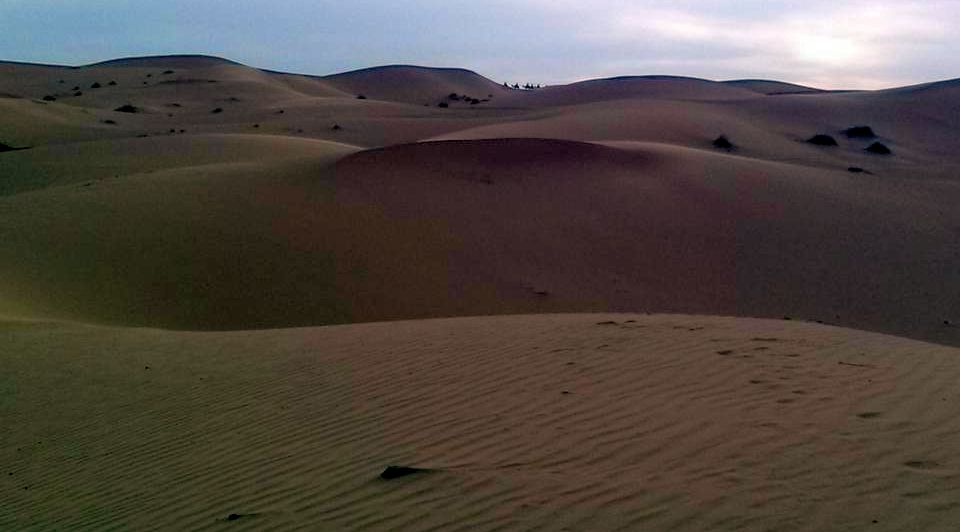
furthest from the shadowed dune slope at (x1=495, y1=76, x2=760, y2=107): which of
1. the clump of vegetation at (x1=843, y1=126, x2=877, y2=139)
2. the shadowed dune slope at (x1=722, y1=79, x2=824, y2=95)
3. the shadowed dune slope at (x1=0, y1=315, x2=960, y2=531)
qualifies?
the shadowed dune slope at (x1=0, y1=315, x2=960, y2=531)

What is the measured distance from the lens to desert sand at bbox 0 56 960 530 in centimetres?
488

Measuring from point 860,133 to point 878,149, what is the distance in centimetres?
382

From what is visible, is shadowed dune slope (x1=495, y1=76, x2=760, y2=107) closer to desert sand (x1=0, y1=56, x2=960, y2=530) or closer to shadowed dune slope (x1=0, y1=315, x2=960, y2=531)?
desert sand (x1=0, y1=56, x2=960, y2=530)

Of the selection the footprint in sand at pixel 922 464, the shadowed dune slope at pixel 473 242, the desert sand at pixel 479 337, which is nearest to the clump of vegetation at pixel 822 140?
the desert sand at pixel 479 337

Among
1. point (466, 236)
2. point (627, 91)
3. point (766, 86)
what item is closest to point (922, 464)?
point (466, 236)

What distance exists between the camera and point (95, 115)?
47250 millimetres

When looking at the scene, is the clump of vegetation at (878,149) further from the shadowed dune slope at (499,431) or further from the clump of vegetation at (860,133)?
the shadowed dune slope at (499,431)

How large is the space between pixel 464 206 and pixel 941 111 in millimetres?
35436

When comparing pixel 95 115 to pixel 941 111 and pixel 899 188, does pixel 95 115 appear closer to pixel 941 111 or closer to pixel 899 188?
pixel 899 188

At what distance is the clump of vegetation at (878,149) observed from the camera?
3384cm

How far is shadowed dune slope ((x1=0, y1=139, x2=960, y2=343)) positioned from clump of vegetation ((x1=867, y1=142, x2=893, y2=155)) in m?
12.4

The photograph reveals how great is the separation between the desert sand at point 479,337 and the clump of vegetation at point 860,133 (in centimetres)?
424

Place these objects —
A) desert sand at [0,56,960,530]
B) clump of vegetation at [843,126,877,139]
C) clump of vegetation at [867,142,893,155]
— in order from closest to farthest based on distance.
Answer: desert sand at [0,56,960,530], clump of vegetation at [867,142,893,155], clump of vegetation at [843,126,877,139]

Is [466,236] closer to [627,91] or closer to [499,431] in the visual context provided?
[499,431]
